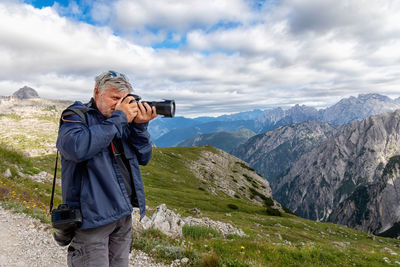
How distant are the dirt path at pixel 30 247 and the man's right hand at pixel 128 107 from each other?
6.05 metres

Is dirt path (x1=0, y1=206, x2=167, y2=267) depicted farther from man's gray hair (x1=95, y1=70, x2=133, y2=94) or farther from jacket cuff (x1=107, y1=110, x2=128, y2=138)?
man's gray hair (x1=95, y1=70, x2=133, y2=94)

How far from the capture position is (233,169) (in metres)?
105

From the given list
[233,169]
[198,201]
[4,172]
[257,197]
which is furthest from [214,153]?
[4,172]

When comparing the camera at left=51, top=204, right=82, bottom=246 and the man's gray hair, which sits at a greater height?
the man's gray hair

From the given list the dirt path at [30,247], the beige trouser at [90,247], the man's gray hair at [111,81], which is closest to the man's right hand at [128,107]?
the man's gray hair at [111,81]

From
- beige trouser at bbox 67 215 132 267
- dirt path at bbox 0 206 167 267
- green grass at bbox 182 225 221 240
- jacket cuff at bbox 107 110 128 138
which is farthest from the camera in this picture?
green grass at bbox 182 225 221 240

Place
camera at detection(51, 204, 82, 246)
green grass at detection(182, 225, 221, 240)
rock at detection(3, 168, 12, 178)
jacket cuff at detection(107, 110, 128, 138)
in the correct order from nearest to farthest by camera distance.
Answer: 1. camera at detection(51, 204, 82, 246)
2. jacket cuff at detection(107, 110, 128, 138)
3. green grass at detection(182, 225, 221, 240)
4. rock at detection(3, 168, 12, 178)

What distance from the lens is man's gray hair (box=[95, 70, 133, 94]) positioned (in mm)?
3902

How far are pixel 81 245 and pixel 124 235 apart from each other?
924mm

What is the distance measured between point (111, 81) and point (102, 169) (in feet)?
5.21

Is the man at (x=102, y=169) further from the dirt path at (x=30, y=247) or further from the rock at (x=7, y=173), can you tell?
the rock at (x=7, y=173)

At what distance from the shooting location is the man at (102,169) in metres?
3.41

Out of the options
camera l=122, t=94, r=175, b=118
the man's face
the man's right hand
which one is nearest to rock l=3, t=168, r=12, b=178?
the man's face

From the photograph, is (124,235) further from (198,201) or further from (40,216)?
(198,201)
